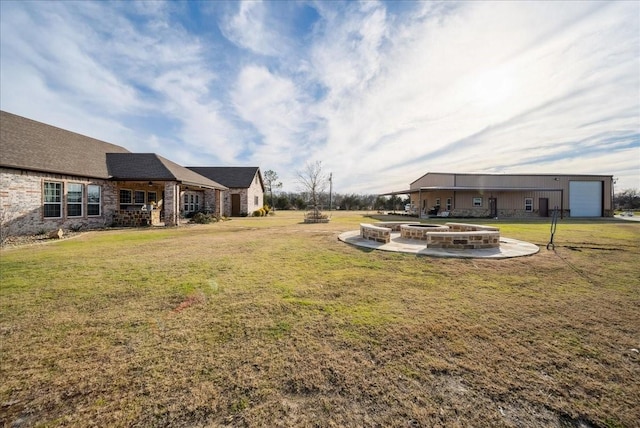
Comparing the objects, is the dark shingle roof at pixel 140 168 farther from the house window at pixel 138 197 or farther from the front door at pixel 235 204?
the front door at pixel 235 204

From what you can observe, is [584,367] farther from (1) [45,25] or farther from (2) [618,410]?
(1) [45,25]

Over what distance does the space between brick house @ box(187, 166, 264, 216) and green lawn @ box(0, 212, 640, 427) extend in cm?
2280

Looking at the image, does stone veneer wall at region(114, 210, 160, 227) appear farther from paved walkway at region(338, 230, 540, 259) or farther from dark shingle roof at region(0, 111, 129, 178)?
paved walkway at region(338, 230, 540, 259)

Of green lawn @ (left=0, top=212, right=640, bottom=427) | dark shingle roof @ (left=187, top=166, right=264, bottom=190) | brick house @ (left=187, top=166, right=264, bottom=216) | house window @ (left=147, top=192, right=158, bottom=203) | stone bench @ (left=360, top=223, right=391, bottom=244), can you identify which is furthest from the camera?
dark shingle roof @ (left=187, top=166, right=264, bottom=190)

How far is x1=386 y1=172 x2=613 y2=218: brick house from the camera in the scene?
26.6m

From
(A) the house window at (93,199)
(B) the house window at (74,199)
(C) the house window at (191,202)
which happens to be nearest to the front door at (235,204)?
(C) the house window at (191,202)

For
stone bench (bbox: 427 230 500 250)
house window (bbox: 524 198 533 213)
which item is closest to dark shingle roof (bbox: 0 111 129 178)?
stone bench (bbox: 427 230 500 250)

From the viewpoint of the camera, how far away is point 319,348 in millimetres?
3029

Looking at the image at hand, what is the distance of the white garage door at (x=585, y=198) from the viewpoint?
88.0ft

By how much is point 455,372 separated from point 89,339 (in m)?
4.32

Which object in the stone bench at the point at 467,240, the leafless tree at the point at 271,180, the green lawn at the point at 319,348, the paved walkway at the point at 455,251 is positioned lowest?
the green lawn at the point at 319,348

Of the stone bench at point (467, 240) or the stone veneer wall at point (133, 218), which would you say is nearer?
the stone bench at point (467, 240)

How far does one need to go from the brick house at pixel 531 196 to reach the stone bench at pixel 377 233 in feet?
60.1

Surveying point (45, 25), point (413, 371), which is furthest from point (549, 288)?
point (45, 25)
